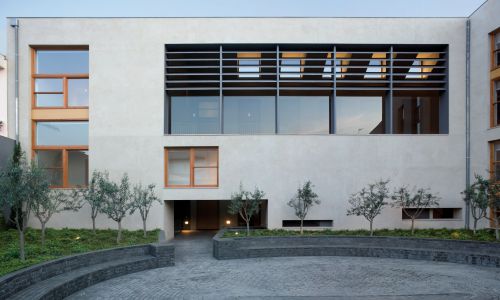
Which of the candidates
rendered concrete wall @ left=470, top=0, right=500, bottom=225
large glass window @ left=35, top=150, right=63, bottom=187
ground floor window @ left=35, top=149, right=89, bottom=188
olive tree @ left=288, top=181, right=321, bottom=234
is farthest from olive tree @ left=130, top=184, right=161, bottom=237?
rendered concrete wall @ left=470, top=0, right=500, bottom=225

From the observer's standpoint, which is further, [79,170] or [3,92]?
[79,170]

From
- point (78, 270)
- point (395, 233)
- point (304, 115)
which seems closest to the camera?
point (78, 270)

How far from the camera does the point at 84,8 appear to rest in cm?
16100

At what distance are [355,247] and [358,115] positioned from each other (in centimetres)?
670

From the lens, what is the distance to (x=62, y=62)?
16656 millimetres

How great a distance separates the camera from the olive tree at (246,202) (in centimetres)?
1488

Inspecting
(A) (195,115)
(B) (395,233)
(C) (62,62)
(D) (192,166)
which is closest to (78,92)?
(C) (62,62)

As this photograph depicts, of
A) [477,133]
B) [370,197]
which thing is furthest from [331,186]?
[477,133]

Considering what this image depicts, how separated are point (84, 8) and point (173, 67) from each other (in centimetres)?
17171

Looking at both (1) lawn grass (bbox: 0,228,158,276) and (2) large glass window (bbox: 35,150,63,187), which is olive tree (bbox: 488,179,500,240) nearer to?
(1) lawn grass (bbox: 0,228,158,276)

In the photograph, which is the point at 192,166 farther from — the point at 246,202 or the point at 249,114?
the point at 249,114

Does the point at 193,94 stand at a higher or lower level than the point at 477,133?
higher

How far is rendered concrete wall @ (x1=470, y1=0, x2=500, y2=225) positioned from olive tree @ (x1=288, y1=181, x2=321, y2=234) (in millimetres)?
7098

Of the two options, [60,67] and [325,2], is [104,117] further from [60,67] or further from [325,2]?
[325,2]
